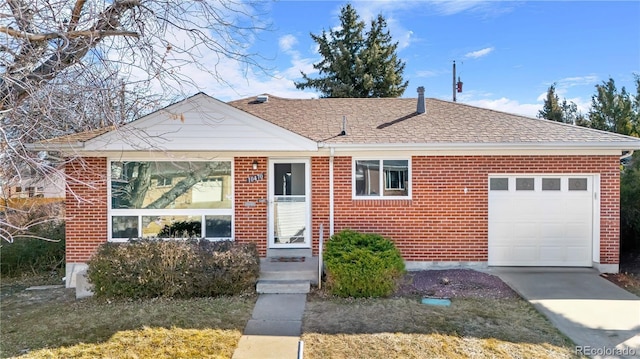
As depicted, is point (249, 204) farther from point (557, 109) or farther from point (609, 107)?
point (557, 109)

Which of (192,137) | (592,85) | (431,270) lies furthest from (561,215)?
(592,85)

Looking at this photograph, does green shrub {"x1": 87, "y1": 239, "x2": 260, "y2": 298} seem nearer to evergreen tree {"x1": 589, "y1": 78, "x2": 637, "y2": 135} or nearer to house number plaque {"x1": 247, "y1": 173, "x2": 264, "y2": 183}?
house number plaque {"x1": 247, "y1": 173, "x2": 264, "y2": 183}

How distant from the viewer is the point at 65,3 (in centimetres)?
464

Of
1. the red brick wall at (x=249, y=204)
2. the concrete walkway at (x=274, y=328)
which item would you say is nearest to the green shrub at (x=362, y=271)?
the concrete walkway at (x=274, y=328)

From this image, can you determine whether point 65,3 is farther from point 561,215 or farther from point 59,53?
point 561,215

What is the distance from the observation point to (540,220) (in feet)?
27.8

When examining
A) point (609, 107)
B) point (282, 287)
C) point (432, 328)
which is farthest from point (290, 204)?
point (609, 107)

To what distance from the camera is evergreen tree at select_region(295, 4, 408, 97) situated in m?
25.7

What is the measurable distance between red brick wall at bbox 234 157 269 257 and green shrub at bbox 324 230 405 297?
2232mm

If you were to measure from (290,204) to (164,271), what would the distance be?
3154 millimetres

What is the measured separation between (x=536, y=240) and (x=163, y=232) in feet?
27.8

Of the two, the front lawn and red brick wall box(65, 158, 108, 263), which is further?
red brick wall box(65, 158, 108, 263)

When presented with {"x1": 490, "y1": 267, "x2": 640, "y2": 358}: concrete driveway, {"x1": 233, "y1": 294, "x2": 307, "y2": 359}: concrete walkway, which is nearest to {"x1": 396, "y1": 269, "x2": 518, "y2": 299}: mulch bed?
{"x1": 490, "y1": 267, "x2": 640, "y2": 358}: concrete driveway

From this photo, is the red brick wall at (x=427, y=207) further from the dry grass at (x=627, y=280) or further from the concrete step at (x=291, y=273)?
the dry grass at (x=627, y=280)
